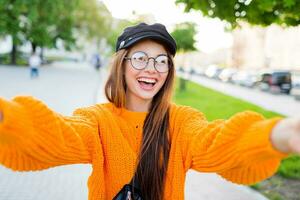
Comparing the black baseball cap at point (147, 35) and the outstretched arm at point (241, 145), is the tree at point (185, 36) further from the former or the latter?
the outstretched arm at point (241, 145)

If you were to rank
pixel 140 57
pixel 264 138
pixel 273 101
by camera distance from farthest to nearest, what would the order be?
pixel 273 101 → pixel 140 57 → pixel 264 138

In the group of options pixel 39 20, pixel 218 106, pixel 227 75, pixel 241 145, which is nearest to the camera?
pixel 241 145

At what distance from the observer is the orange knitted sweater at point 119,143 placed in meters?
1.59

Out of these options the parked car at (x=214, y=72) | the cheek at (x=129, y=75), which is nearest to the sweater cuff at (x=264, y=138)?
the cheek at (x=129, y=75)

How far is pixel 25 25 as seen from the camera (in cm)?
3569

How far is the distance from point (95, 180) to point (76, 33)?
4691 cm

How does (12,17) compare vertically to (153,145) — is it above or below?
above

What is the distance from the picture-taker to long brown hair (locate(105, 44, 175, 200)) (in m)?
2.10

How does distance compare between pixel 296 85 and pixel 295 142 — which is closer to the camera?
pixel 295 142

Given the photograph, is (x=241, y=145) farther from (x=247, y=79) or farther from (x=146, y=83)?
(x=247, y=79)

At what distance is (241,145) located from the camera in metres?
1.63

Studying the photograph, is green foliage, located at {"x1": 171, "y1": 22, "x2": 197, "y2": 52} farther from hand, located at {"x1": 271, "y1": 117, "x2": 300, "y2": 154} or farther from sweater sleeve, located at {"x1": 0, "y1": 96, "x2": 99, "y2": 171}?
hand, located at {"x1": 271, "y1": 117, "x2": 300, "y2": 154}

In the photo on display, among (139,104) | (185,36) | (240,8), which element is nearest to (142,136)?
(139,104)

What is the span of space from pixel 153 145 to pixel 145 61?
429 millimetres
